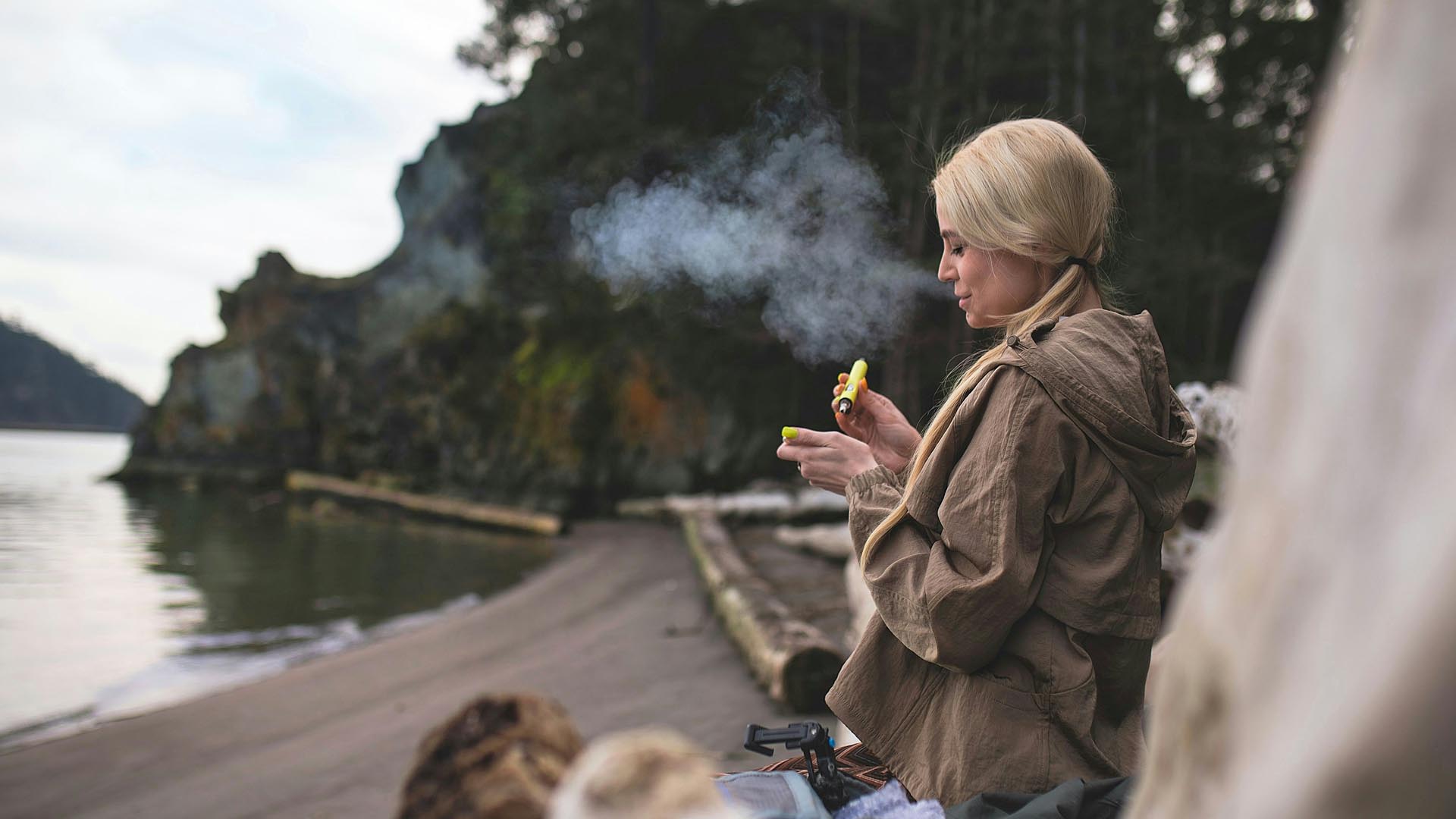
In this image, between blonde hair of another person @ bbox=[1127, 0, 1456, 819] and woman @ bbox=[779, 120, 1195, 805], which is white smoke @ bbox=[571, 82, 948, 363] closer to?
woman @ bbox=[779, 120, 1195, 805]

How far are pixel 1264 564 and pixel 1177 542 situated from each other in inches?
194

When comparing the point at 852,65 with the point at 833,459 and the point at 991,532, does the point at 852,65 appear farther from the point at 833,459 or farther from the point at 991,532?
the point at 991,532

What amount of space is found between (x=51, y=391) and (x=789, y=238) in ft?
289

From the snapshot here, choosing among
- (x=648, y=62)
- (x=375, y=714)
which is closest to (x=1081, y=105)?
(x=648, y=62)

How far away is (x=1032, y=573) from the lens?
1.64 meters

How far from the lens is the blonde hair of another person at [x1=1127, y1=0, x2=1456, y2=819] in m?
0.55

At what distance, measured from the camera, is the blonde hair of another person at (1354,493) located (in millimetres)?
554

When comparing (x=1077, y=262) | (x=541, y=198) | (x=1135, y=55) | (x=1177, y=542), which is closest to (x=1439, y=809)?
(x=1077, y=262)

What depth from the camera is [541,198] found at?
18969 mm

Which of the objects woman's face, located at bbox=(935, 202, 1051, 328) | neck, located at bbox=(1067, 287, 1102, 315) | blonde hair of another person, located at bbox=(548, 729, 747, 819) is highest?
woman's face, located at bbox=(935, 202, 1051, 328)

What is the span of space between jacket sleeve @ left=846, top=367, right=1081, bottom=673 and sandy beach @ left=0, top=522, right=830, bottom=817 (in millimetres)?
3307

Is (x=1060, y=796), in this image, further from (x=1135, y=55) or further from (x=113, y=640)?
(x=1135, y=55)

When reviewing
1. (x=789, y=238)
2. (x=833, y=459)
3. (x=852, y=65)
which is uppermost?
(x=852, y=65)

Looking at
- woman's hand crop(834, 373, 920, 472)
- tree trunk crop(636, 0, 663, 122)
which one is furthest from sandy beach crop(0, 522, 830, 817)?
tree trunk crop(636, 0, 663, 122)
